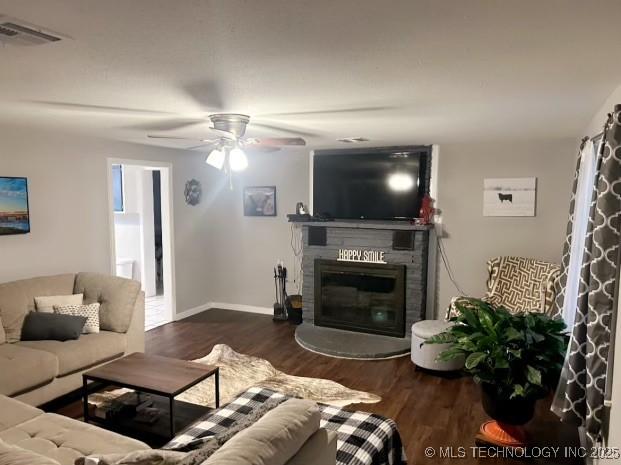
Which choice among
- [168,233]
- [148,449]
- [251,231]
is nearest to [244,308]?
[251,231]

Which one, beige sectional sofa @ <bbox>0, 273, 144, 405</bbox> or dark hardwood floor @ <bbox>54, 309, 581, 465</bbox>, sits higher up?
beige sectional sofa @ <bbox>0, 273, 144, 405</bbox>

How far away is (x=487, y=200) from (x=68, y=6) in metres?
4.35

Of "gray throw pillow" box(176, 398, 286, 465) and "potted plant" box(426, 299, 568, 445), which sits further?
"potted plant" box(426, 299, 568, 445)

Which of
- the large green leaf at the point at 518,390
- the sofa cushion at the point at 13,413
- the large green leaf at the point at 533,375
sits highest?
the large green leaf at the point at 533,375

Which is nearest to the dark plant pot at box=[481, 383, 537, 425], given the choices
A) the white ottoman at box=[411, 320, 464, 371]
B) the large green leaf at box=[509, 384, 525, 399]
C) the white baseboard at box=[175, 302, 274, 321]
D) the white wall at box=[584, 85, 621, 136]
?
the large green leaf at box=[509, 384, 525, 399]

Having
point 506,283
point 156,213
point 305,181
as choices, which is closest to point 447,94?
point 506,283

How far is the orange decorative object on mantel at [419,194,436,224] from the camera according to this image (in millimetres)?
4863

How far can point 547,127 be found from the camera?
3691 mm

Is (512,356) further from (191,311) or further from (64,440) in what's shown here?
(191,311)

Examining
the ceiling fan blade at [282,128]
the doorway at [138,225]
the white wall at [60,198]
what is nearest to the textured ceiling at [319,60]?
the ceiling fan blade at [282,128]

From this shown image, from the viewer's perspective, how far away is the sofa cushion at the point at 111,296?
13.0ft

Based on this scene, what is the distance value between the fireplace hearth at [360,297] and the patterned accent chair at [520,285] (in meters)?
0.83

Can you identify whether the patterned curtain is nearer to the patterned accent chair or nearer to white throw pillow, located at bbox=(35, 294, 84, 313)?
the patterned accent chair

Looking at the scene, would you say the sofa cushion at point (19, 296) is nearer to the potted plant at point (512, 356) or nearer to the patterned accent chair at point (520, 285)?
the potted plant at point (512, 356)
